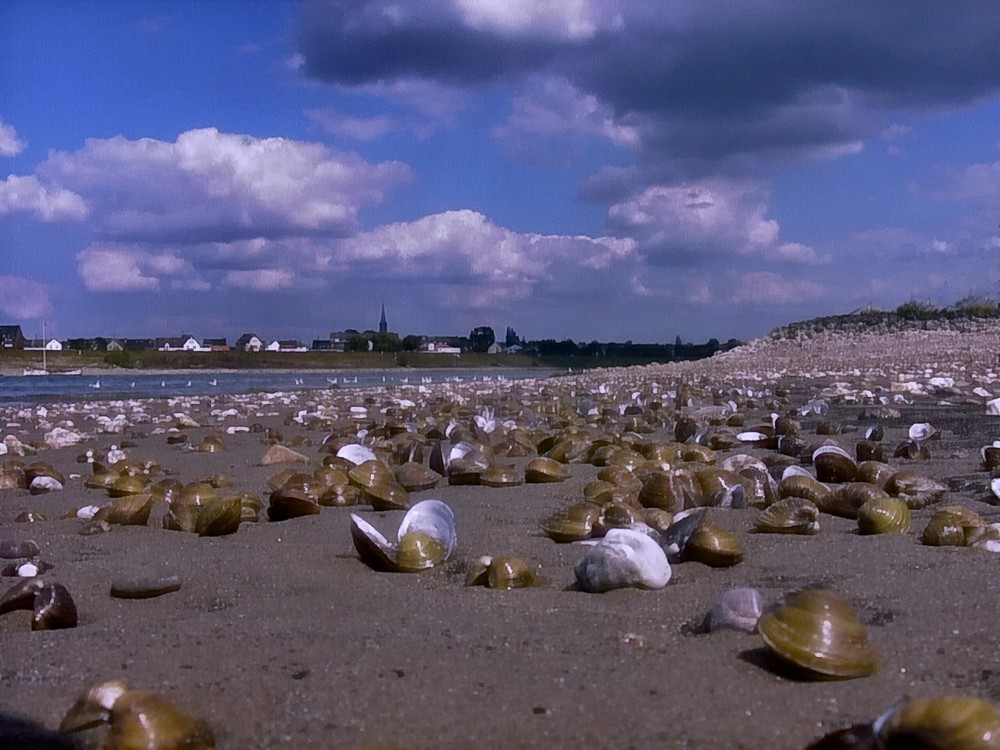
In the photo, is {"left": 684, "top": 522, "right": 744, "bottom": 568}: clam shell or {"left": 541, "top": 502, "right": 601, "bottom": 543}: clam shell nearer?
{"left": 684, "top": 522, "right": 744, "bottom": 568}: clam shell

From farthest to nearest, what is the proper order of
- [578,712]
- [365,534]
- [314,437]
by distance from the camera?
1. [314,437]
2. [365,534]
3. [578,712]

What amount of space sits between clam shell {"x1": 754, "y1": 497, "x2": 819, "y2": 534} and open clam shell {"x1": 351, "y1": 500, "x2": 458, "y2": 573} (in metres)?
1.10

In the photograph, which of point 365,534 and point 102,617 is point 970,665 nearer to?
point 365,534

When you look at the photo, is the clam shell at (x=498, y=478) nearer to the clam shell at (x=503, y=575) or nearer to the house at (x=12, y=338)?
the clam shell at (x=503, y=575)

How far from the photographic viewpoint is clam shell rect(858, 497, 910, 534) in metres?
3.03

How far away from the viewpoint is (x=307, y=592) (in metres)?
2.50

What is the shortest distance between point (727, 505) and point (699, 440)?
2413mm

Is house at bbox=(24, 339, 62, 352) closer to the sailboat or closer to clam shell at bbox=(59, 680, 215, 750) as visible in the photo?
the sailboat

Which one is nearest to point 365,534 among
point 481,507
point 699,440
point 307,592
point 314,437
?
point 307,592

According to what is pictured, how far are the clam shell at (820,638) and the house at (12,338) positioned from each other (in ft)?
167

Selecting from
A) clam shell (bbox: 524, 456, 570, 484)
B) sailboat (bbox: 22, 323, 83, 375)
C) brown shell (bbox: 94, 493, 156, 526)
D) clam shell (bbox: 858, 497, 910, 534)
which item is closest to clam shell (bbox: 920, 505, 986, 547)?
clam shell (bbox: 858, 497, 910, 534)

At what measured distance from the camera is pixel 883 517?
303cm

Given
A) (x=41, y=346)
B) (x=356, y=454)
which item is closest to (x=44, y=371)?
(x=41, y=346)

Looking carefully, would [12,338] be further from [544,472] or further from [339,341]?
[544,472]
